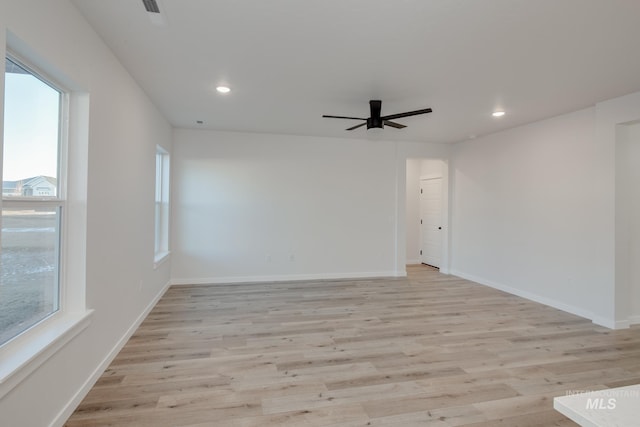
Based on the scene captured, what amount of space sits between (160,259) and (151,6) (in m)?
3.40

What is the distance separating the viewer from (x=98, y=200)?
245 cm

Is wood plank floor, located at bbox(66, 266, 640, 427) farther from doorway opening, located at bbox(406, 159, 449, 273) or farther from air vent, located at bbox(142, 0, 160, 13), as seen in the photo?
air vent, located at bbox(142, 0, 160, 13)

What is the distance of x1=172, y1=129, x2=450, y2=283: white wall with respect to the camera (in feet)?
17.8

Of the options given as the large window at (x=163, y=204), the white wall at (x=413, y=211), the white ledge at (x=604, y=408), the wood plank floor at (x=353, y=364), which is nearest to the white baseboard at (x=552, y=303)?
the wood plank floor at (x=353, y=364)

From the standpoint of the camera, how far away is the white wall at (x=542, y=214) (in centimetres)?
394

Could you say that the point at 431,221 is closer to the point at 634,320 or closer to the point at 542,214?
the point at 542,214

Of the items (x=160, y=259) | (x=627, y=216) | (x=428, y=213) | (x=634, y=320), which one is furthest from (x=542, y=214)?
(x=160, y=259)

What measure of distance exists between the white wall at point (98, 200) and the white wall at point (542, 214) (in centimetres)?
521

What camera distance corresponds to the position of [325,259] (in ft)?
19.5

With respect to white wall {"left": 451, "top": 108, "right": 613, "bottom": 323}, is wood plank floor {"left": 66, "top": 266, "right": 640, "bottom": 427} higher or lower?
lower

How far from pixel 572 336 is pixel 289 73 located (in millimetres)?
4010

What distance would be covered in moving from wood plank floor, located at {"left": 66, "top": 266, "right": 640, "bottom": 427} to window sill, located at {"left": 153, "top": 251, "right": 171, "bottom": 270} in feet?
1.78

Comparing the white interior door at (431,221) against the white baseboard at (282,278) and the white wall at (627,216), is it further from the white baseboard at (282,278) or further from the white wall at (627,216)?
the white wall at (627,216)

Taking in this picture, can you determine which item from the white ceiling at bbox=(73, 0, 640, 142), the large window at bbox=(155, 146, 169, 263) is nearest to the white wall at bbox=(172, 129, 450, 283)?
the large window at bbox=(155, 146, 169, 263)
